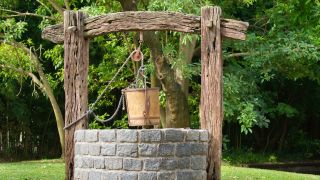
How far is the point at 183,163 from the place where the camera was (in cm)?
670

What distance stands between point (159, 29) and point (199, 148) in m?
1.48

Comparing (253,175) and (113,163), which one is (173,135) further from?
(253,175)

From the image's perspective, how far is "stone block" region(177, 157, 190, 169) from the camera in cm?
666

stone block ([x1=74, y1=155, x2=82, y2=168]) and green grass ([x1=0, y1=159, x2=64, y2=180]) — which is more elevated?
stone block ([x1=74, y1=155, x2=82, y2=168])

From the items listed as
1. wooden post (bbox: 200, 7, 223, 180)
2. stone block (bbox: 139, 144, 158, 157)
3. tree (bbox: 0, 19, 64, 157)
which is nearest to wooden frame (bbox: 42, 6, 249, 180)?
wooden post (bbox: 200, 7, 223, 180)

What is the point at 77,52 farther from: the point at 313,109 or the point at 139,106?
the point at 313,109

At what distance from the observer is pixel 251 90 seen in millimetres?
12734

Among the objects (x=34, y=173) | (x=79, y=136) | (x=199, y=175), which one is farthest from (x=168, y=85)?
(x=199, y=175)

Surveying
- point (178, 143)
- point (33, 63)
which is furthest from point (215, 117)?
point (33, 63)

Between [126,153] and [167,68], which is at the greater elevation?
[167,68]

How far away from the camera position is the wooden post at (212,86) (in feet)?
23.4

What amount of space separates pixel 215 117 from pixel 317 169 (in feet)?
39.5

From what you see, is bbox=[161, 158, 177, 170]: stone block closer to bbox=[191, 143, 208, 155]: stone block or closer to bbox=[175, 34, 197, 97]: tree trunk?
bbox=[191, 143, 208, 155]: stone block

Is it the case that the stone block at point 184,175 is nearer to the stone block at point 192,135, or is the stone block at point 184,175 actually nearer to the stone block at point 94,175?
the stone block at point 192,135
